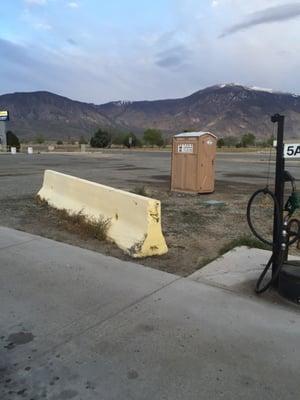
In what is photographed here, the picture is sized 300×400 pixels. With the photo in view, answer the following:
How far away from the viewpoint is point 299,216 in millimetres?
8625

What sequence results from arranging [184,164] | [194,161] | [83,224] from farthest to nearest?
[184,164] < [194,161] < [83,224]

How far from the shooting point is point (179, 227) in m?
7.55

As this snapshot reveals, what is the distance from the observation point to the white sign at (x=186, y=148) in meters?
11.9

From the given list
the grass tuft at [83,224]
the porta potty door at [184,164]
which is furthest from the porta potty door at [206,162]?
the grass tuft at [83,224]

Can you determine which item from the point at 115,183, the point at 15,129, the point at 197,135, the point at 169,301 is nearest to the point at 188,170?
the point at 197,135

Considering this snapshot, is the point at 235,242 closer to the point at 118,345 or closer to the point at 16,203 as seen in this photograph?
the point at 118,345

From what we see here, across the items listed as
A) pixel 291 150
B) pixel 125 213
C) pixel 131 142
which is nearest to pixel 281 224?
pixel 291 150

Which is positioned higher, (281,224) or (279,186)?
(279,186)

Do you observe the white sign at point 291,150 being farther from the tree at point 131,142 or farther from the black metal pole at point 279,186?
the tree at point 131,142

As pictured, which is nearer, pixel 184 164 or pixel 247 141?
pixel 184 164

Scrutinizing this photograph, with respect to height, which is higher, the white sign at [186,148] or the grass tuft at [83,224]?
the white sign at [186,148]

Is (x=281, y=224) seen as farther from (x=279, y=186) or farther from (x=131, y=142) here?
(x=131, y=142)

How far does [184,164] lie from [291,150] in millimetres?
7567

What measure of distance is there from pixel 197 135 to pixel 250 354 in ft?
28.8
